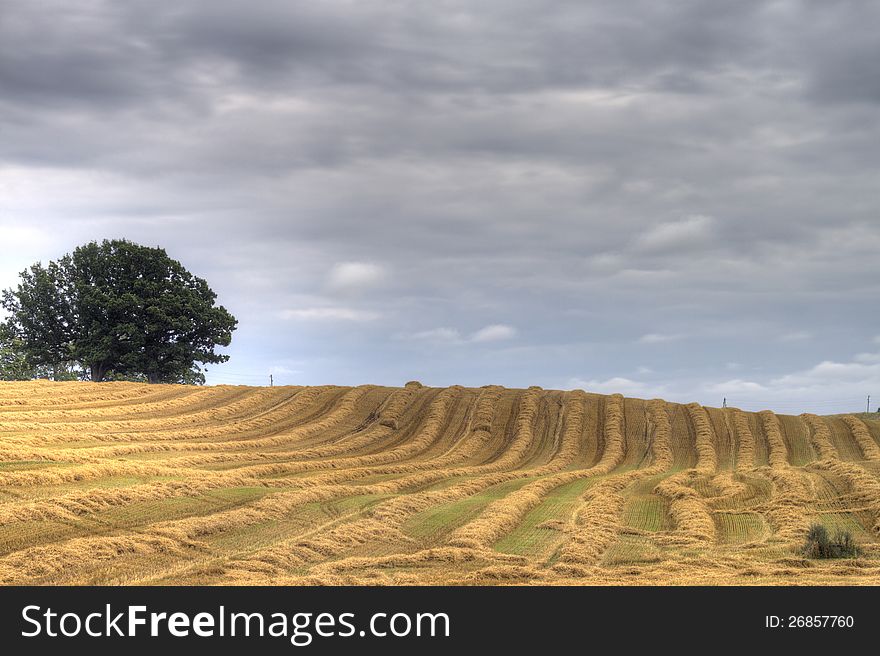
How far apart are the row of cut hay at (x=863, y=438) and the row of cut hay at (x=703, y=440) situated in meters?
7.21

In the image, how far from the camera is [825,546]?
20.3 metres

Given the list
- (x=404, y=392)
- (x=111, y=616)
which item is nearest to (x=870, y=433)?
(x=404, y=392)

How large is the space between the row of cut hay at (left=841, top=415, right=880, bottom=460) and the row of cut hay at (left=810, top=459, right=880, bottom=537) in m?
6.73

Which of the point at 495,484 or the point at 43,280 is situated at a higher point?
the point at 43,280

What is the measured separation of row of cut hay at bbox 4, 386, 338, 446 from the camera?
33.7 m

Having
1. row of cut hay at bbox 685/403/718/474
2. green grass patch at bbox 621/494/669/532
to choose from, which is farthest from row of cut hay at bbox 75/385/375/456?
row of cut hay at bbox 685/403/718/474

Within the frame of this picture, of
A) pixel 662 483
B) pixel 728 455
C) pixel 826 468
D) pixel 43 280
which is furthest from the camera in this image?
pixel 43 280

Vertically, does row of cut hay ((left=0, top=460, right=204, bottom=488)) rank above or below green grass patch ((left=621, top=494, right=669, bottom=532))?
above

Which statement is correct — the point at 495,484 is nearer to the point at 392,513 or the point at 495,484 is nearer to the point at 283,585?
the point at 392,513

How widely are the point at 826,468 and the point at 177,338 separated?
47.5 metres

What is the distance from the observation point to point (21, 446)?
2888 cm

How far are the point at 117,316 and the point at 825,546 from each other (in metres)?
56.6

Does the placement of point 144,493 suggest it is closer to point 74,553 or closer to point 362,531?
point 74,553

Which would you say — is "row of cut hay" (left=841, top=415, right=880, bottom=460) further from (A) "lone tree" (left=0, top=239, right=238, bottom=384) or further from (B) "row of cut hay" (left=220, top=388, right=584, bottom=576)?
(A) "lone tree" (left=0, top=239, right=238, bottom=384)
